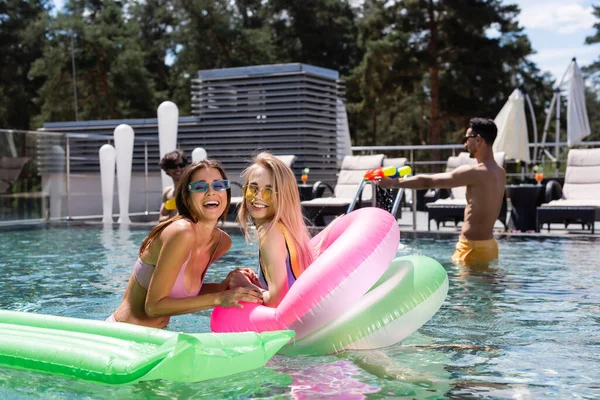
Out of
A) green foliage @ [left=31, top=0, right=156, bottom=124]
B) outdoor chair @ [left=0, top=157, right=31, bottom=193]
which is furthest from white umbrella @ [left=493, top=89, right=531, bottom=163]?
green foliage @ [left=31, top=0, right=156, bottom=124]

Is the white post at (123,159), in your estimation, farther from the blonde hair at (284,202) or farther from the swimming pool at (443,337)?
the blonde hair at (284,202)

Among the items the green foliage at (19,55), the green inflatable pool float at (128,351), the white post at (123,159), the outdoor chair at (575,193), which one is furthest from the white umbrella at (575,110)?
the green foliage at (19,55)

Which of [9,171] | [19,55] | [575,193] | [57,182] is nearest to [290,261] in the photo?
[575,193]

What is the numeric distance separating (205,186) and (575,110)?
13.9 meters

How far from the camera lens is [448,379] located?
3.29 metres

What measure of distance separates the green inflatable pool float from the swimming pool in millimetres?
99

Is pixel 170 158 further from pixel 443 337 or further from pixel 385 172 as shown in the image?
pixel 443 337

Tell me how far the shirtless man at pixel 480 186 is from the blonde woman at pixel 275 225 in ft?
9.94

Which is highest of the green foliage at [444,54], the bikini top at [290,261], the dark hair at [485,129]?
the green foliage at [444,54]

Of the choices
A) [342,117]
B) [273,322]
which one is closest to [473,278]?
[273,322]

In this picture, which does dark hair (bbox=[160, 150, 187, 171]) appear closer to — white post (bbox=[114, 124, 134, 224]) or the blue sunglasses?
the blue sunglasses

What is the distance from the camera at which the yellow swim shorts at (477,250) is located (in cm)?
666

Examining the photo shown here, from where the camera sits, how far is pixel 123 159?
1272 cm

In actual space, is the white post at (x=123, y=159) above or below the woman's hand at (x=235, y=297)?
above
